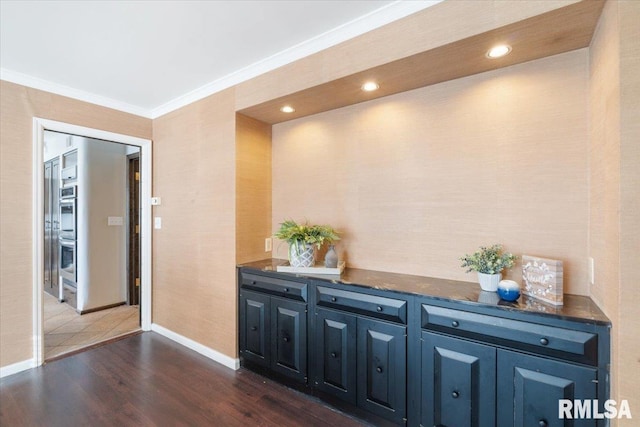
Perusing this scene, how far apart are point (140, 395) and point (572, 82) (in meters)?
3.60

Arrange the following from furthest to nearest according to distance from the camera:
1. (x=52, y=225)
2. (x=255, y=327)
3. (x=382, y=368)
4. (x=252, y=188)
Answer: (x=52, y=225), (x=252, y=188), (x=255, y=327), (x=382, y=368)

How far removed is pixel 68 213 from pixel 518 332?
5541mm

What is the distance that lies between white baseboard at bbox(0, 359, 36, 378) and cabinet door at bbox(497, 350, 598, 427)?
3693 mm

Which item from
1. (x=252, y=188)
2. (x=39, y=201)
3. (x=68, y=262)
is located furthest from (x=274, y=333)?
(x=68, y=262)

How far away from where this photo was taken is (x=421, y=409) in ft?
5.65

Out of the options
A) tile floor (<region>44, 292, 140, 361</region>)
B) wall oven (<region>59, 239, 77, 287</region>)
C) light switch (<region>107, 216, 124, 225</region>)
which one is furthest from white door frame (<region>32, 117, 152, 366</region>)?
wall oven (<region>59, 239, 77, 287</region>)

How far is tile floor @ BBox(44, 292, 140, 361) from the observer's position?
121 inches

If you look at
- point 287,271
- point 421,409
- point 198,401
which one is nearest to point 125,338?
point 198,401

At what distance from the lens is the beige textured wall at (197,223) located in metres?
2.75

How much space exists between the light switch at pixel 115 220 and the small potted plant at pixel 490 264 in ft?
15.3

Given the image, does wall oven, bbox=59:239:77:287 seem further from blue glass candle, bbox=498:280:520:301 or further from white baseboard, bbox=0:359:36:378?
blue glass candle, bbox=498:280:520:301

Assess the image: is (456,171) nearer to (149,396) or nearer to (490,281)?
(490,281)

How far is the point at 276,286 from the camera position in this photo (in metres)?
2.38

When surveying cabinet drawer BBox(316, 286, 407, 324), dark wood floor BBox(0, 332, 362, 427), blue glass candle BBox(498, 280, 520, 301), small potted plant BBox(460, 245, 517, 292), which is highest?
small potted plant BBox(460, 245, 517, 292)
